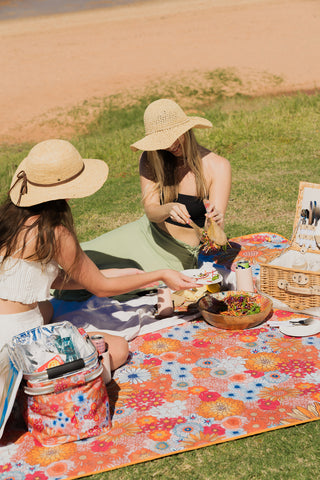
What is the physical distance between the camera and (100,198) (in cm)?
808

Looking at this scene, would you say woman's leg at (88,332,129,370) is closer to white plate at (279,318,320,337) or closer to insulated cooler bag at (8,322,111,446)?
insulated cooler bag at (8,322,111,446)

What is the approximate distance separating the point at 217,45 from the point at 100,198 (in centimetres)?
2396

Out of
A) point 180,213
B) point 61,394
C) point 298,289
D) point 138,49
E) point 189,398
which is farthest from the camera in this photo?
point 138,49

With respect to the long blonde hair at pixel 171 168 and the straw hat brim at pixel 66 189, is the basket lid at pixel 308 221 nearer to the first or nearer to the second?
the long blonde hair at pixel 171 168

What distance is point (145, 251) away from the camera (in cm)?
496

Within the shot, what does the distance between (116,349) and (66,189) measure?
3.55 ft

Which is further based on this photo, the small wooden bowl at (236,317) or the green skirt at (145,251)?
the green skirt at (145,251)

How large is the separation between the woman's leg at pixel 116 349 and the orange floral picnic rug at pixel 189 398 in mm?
66

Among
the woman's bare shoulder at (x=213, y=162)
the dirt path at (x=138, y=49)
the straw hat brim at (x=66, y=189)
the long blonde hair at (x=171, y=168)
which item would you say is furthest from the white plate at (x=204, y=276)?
the dirt path at (x=138, y=49)

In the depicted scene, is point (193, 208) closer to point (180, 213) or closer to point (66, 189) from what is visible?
point (180, 213)

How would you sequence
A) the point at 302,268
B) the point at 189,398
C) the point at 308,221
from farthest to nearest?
the point at 308,221, the point at 302,268, the point at 189,398

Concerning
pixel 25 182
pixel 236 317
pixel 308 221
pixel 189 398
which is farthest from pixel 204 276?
pixel 25 182

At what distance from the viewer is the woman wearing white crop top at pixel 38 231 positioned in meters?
3.25

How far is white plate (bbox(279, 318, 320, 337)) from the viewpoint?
3957 mm
